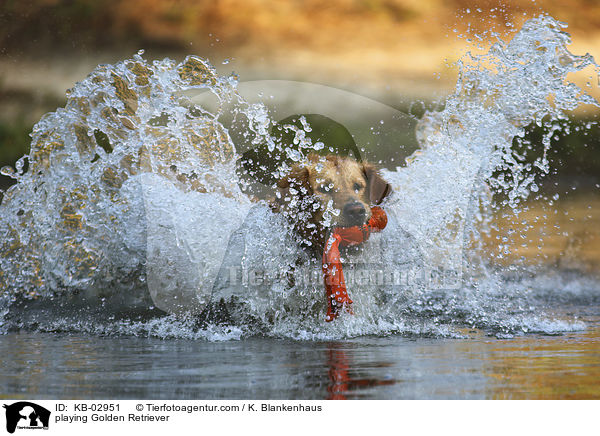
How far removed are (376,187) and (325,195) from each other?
386mm

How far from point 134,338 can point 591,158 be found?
5788 millimetres

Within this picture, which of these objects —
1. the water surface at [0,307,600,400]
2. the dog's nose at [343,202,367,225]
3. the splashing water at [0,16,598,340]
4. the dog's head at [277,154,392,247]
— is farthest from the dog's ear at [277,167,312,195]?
the water surface at [0,307,600,400]

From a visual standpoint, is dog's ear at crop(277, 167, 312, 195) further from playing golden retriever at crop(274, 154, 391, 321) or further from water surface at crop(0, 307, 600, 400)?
water surface at crop(0, 307, 600, 400)

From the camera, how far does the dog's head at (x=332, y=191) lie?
377cm

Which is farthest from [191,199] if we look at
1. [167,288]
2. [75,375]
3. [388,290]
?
[75,375]

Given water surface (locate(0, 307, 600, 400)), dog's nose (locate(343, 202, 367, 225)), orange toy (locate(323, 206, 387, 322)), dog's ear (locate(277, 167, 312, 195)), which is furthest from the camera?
dog's ear (locate(277, 167, 312, 195))

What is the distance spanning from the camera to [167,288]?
4.16m

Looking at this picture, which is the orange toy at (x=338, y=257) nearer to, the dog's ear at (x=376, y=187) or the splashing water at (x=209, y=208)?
the dog's ear at (x=376, y=187)

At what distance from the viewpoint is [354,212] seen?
3.73 metres

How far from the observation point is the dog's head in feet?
12.4
